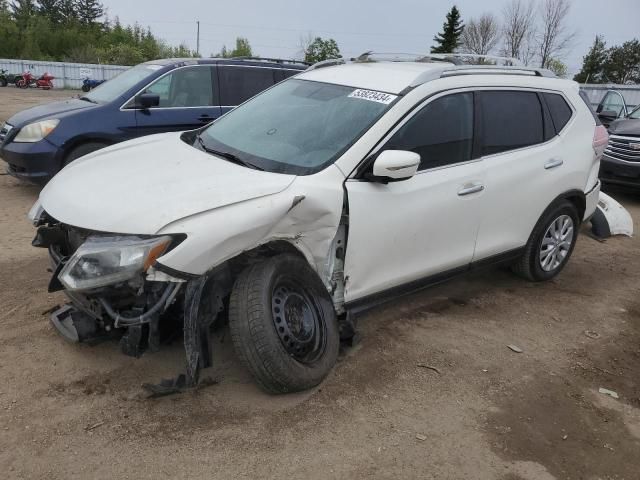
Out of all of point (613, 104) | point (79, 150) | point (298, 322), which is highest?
point (613, 104)

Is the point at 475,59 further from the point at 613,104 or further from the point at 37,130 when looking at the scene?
the point at 613,104

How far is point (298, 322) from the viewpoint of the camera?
127 inches

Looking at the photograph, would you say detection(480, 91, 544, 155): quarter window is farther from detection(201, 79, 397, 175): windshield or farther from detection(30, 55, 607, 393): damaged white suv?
detection(201, 79, 397, 175): windshield

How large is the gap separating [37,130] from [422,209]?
5101 millimetres

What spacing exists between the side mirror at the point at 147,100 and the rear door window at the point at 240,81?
91 centimetres

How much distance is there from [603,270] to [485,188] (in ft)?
8.37

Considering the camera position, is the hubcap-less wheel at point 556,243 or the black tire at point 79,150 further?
the black tire at point 79,150

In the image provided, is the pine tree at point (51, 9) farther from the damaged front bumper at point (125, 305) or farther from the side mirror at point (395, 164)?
the side mirror at point (395, 164)

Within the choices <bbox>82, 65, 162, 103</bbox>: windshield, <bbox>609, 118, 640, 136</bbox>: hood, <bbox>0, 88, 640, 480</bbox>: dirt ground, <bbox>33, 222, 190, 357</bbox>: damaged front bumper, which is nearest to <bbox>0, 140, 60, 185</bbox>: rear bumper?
<bbox>82, 65, 162, 103</bbox>: windshield

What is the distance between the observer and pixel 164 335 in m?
3.05

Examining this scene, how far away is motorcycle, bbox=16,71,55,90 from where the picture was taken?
34.1 meters

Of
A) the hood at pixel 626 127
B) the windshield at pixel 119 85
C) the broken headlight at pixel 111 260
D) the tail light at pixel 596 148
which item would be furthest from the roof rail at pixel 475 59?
the hood at pixel 626 127

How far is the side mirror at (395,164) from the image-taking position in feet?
10.7

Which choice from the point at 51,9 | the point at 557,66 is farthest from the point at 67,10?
the point at 557,66
